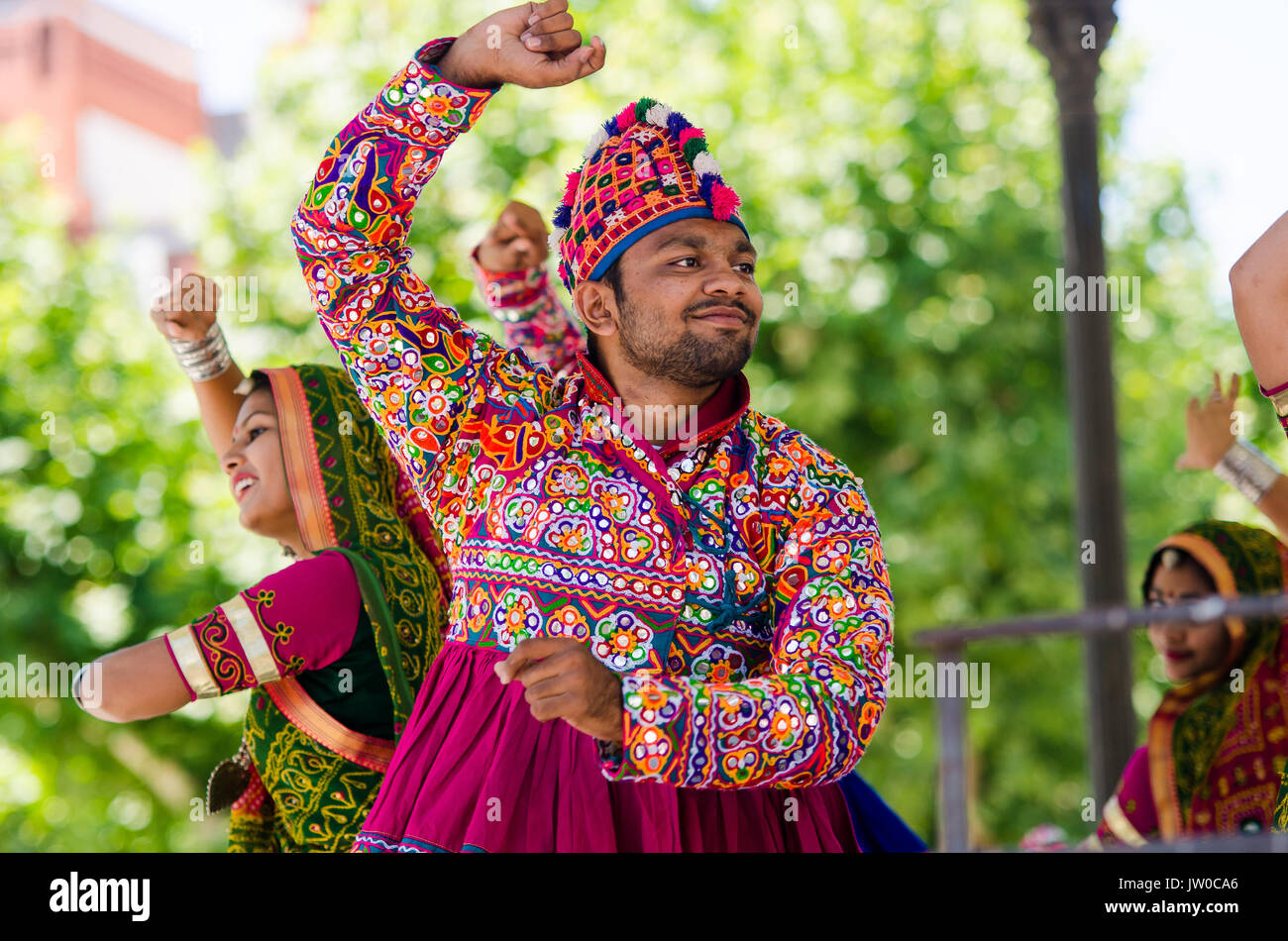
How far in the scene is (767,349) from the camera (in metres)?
12.0

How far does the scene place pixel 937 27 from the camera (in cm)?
1317

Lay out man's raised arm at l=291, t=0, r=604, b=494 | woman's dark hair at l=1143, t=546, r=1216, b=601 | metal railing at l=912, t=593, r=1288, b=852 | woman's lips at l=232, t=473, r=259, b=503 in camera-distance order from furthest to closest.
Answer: woman's dark hair at l=1143, t=546, r=1216, b=601, metal railing at l=912, t=593, r=1288, b=852, woman's lips at l=232, t=473, r=259, b=503, man's raised arm at l=291, t=0, r=604, b=494

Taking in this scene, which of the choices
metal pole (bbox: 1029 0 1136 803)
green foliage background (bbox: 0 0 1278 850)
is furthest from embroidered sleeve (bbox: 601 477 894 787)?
green foliage background (bbox: 0 0 1278 850)

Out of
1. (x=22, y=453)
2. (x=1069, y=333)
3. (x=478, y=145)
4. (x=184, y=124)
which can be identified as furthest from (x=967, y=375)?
(x=184, y=124)

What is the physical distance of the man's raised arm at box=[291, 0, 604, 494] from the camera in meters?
2.50

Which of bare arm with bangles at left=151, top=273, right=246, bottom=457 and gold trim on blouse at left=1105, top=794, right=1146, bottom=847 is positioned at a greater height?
bare arm with bangles at left=151, top=273, right=246, bottom=457

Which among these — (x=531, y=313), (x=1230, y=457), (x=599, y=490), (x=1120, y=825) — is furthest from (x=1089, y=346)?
(x=599, y=490)

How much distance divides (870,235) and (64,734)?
24.8ft

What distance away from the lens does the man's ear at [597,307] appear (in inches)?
104

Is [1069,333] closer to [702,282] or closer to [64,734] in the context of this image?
[702,282]

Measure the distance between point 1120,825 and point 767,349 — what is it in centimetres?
781

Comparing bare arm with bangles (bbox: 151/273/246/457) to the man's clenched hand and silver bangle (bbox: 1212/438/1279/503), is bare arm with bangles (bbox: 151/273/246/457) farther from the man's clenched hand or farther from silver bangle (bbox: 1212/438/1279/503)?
silver bangle (bbox: 1212/438/1279/503)

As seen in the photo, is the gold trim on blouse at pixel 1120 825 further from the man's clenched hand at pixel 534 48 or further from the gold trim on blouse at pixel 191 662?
the man's clenched hand at pixel 534 48
